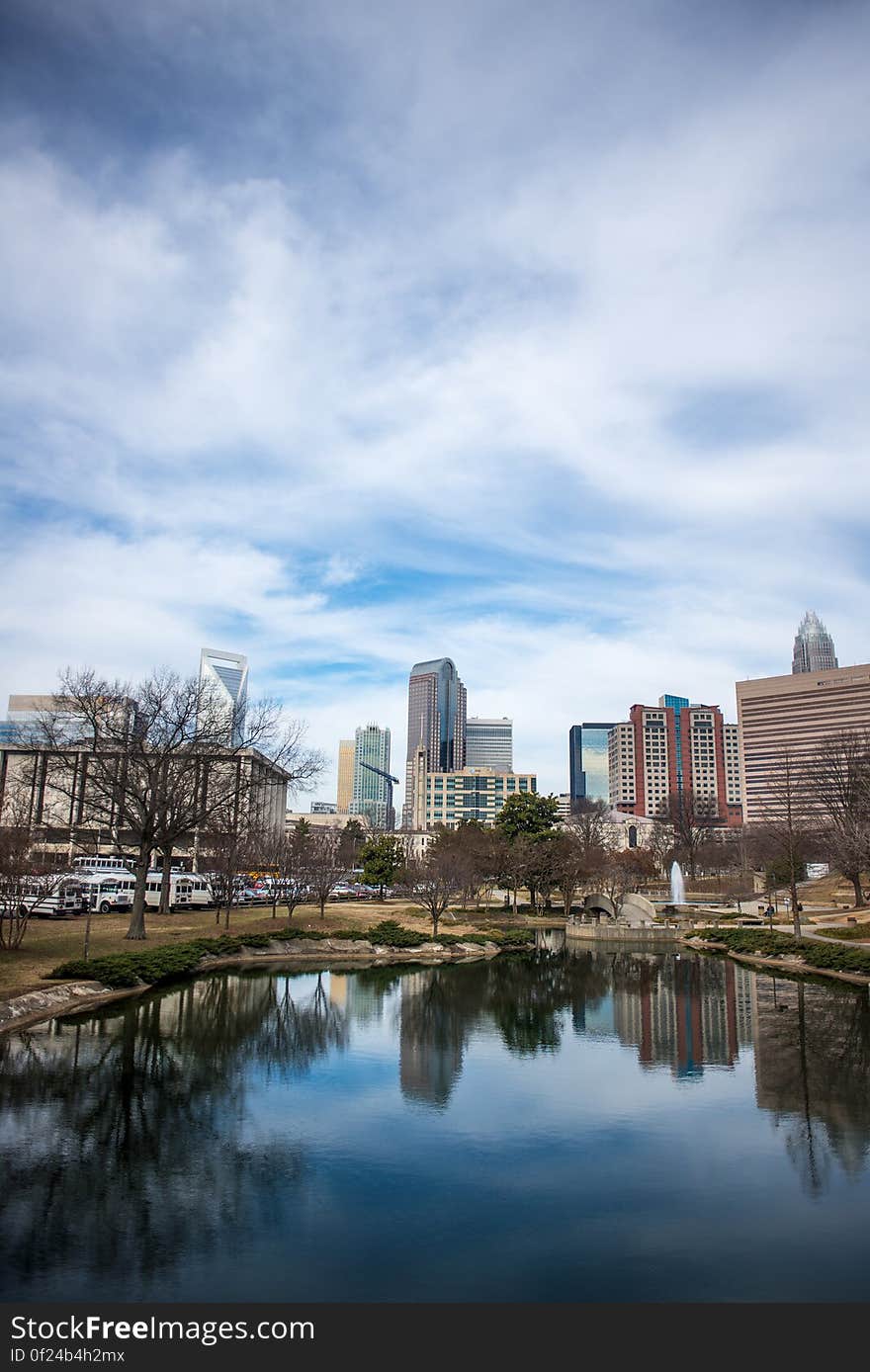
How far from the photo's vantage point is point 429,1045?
24125 millimetres

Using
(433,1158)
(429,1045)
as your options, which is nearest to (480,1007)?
(429,1045)

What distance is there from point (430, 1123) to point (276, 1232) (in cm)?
555

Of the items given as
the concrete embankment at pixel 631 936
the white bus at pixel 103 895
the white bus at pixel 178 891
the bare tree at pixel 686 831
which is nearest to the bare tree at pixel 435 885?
the concrete embankment at pixel 631 936

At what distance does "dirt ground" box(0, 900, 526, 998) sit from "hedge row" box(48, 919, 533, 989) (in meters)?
1.21

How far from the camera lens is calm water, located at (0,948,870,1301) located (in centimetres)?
1067

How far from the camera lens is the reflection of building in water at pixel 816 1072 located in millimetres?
15594

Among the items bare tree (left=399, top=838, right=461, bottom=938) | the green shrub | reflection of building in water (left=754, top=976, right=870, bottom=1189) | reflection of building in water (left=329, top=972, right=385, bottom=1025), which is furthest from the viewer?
bare tree (left=399, top=838, right=461, bottom=938)

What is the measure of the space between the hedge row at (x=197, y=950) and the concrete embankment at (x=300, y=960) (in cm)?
25

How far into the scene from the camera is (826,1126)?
54.6ft

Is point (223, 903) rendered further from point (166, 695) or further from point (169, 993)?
point (169, 993)

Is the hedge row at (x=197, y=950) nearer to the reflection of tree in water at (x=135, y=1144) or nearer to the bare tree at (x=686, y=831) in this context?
the reflection of tree in water at (x=135, y=1144)

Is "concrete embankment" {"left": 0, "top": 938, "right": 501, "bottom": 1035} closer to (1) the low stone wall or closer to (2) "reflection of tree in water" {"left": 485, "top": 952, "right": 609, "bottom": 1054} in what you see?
(2) "reflection of tree in water" {"left": 485, "top": 952, "right": 609, "bottom": 1054}

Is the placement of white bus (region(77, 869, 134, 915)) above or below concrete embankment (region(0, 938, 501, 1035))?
above

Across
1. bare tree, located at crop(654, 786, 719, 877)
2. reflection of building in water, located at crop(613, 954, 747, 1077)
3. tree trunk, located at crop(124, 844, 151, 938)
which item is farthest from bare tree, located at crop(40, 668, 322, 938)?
bare tree, located at crop(654, 786, 719, 877)
